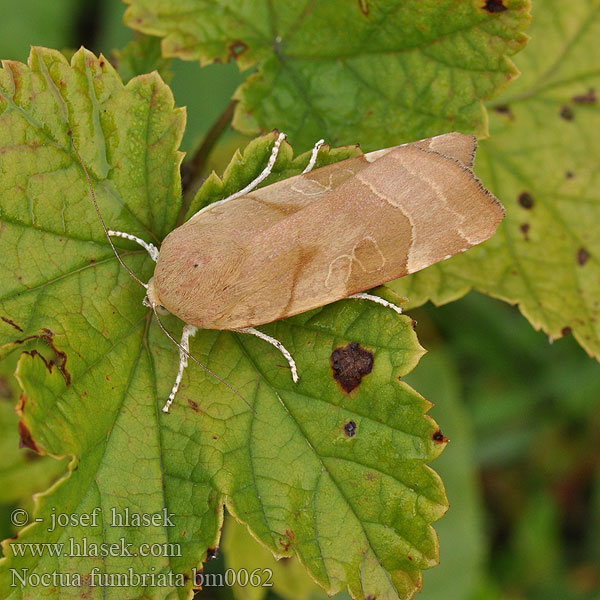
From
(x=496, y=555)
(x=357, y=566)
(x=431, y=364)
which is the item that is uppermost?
(x=357, y=566)

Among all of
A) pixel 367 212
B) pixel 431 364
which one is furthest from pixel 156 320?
pixel 431 364

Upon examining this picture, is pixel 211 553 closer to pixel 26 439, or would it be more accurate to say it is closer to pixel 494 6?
pixel 26 439

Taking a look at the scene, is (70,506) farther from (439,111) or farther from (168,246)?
(439,111)

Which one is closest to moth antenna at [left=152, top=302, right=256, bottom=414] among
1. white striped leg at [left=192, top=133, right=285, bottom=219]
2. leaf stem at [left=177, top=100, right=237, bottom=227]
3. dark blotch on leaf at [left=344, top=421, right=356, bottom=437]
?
dark blotch on leaf at [left=344, top=421, right=356, bottom=437]

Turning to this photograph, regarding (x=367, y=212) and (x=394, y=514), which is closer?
(x=394, y=514)

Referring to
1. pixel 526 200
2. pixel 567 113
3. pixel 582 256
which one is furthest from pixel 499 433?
pixel 567 113

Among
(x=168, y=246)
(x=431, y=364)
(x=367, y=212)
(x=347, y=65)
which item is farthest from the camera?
(x=431, y=364)

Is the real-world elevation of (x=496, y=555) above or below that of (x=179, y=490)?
below
